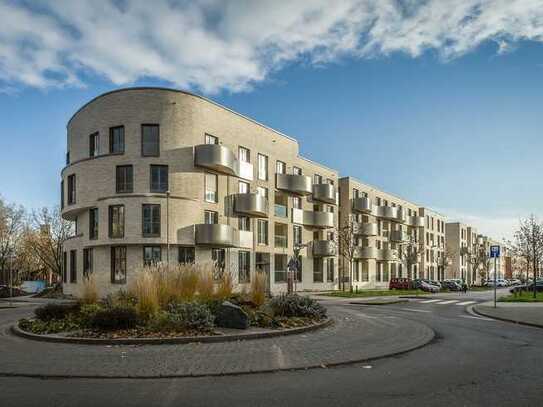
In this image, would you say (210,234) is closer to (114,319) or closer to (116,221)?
(116,221)

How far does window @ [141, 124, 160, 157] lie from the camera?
32094 millimetres

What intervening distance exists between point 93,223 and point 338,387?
28.7m

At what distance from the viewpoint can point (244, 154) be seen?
38906 mm

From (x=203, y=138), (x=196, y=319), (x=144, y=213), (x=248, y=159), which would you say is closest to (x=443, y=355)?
(x=196, y=319)

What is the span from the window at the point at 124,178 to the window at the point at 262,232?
1180 cm

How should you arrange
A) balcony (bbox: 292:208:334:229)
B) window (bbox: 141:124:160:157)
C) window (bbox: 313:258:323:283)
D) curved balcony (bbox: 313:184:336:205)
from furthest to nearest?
1. window (bbox: 313:258:323:283)
2. curved balcony (bbox: 313:184:336:205)
3. balcony (bbox: 292:208:334:229)
4. window (bbox: 141:124:160:157)

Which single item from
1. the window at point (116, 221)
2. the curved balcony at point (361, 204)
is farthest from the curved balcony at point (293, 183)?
the window at point (116, 221)

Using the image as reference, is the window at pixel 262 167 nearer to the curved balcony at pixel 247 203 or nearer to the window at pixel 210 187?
the curved balcony at pixel 247 203

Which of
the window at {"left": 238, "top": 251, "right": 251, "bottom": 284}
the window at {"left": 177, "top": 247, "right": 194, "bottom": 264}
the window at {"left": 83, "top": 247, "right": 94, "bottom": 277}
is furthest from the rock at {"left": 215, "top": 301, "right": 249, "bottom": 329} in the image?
the window at {"left": 238, "top": 251, "right": 251, "bottom": 284}

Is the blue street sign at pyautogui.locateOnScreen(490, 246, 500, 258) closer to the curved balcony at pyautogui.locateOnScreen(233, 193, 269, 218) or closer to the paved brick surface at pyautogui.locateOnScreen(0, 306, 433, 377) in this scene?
the paved brick surface at pyautogui.locateOnScreen(0, 306, 433, 377)

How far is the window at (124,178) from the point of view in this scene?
3191 centimetres

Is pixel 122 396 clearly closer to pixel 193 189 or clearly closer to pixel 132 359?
pixel 132 359

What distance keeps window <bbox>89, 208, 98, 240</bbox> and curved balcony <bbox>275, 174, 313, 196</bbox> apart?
1559cm

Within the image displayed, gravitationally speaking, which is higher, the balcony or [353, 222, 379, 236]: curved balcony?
the balcony
